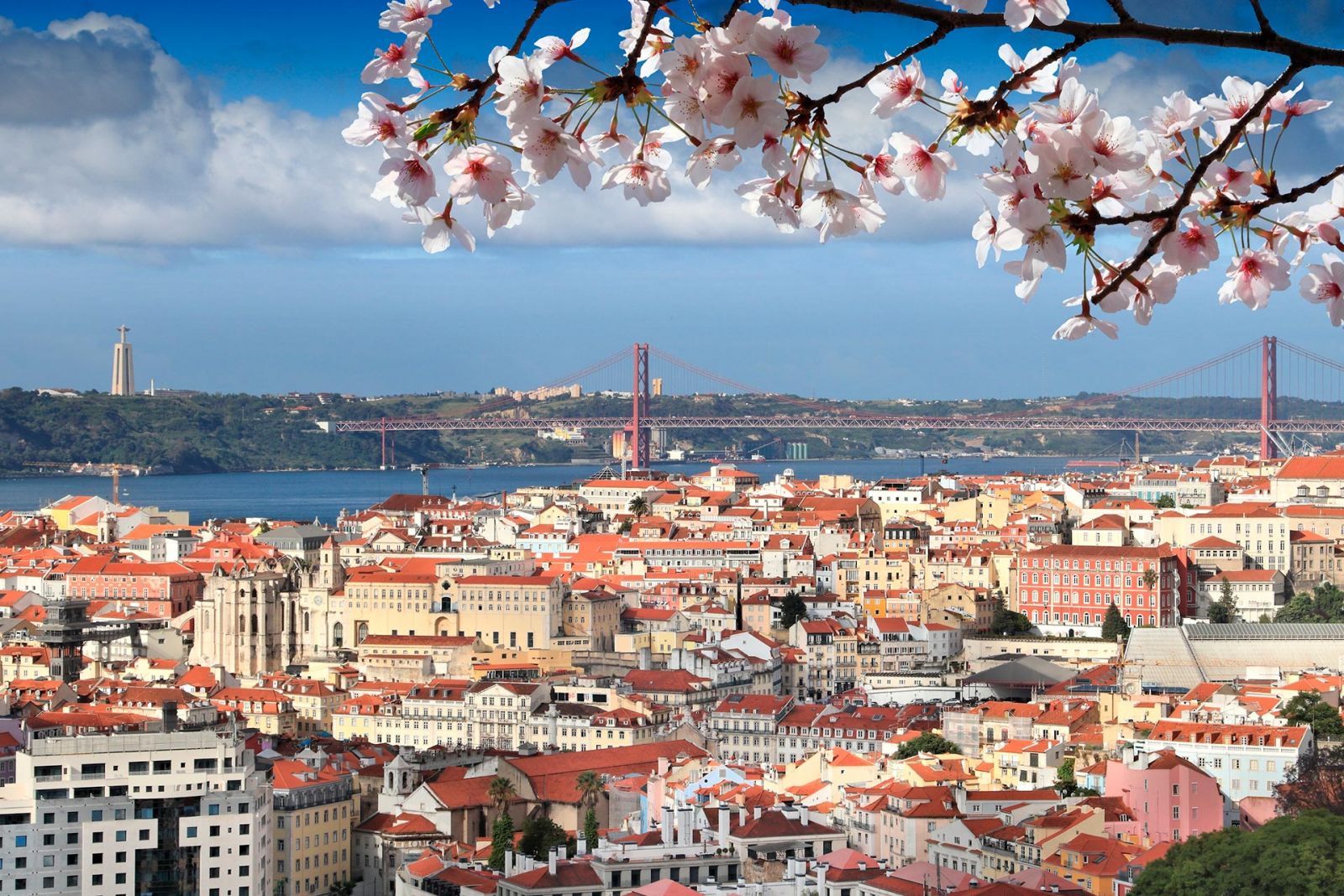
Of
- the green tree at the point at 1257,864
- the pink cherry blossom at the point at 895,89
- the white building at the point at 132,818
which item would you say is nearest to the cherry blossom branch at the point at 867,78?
the pink cherry blossom at the point at 895,89

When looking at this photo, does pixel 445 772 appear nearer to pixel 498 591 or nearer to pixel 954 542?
pixel 498 591

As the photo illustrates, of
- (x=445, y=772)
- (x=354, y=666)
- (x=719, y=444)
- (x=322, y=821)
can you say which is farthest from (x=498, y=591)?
(x=719, y=444)

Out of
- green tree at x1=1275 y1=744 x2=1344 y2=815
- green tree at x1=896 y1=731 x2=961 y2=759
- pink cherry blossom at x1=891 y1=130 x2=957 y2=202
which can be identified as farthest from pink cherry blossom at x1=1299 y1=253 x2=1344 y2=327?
green tree at x1=896 y1=731 x2=961 y2=759

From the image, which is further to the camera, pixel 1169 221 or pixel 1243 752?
pixel 1243 752

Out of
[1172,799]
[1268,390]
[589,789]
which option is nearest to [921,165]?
[1172,799]

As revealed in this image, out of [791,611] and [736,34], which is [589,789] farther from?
[736,34]

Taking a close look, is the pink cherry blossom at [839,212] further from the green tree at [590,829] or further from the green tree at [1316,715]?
the green tree at [1316,715]
